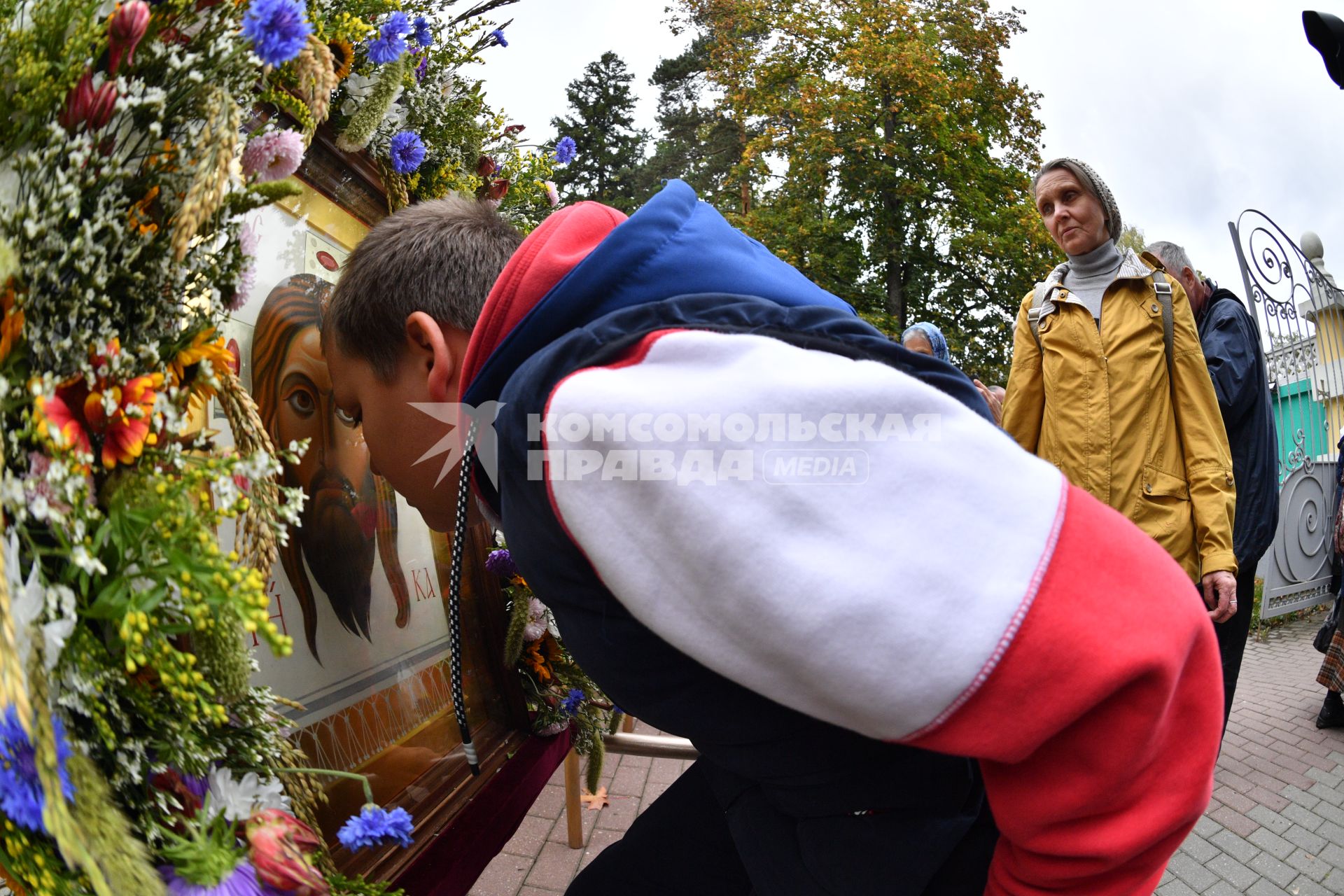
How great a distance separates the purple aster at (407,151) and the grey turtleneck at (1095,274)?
2088 mm

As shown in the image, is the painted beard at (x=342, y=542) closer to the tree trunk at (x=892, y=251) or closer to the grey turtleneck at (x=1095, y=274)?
the grey turtleneck at (x=1095, y=274)

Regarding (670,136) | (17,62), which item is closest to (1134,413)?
(17,62)

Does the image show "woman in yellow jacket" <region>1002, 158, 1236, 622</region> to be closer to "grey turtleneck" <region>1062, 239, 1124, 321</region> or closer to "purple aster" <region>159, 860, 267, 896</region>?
"grey turtleneck" <region>1062, 239, 1124, 321</region>

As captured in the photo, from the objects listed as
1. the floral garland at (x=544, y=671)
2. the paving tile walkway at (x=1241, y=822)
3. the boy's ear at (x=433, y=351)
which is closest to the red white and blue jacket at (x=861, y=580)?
the boy's ear at (x=433, y=351)

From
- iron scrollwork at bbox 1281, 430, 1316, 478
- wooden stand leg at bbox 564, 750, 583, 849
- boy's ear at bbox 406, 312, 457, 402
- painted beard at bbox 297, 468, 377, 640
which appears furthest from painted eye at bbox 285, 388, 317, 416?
iron scrollwork at bbox 1281, 430, 1316, 478

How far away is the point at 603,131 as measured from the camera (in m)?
28.0

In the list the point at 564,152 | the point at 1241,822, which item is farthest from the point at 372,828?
the point at 1241,822

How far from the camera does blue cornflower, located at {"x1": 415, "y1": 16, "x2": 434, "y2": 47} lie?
6.12 ft

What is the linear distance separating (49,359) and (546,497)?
1.79 ft

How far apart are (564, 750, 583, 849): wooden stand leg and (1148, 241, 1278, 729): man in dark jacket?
7.10 ft

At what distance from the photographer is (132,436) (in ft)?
3.16

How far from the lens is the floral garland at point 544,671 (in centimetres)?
225

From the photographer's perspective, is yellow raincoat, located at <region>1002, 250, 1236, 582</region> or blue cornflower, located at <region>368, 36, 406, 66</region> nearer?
blue cornflower, located at <region>368, 36, 406, 66</region>

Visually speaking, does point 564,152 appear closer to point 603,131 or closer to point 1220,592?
point 1220,592
